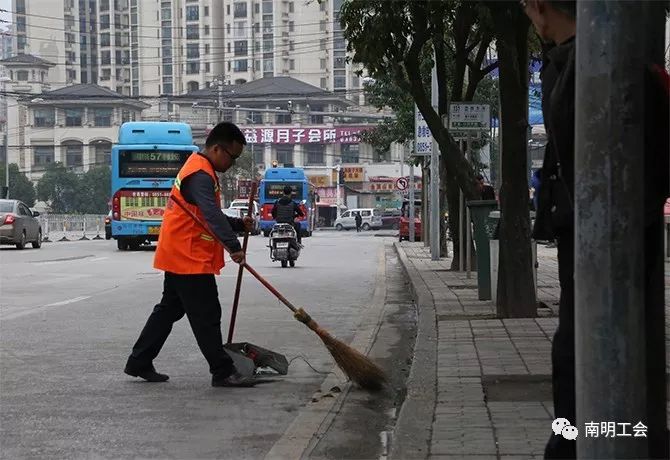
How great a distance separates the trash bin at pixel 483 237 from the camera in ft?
43.5

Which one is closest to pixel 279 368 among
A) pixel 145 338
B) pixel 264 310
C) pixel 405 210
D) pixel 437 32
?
pixel 145 338

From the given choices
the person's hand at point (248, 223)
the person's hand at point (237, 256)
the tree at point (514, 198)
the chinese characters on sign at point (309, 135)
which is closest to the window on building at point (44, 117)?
the chinese characters on sign at point (309, 135)

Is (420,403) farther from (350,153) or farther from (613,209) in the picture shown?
(350,153)

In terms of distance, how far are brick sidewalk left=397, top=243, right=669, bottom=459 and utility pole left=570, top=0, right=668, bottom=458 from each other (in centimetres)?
220

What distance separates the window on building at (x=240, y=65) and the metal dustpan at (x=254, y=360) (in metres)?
104

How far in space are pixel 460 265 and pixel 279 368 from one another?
11835mm

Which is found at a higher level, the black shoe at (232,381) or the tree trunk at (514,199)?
the tree trunk at (514,199)

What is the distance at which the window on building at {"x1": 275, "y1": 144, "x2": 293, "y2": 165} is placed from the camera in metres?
95.0

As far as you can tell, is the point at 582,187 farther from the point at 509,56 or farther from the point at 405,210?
the point at 405,210

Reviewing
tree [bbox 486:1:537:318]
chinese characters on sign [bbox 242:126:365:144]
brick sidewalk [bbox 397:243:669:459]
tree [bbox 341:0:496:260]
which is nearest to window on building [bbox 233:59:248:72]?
chinese characters on sign [bbox 242:126:365:144]

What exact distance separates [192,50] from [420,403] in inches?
4114

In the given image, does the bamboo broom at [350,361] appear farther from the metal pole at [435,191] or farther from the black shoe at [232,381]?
the metal pole at [435,191]

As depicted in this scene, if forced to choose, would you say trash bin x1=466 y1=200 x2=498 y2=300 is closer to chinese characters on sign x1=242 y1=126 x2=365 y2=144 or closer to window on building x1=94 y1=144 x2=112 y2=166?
chinese characters on sign x1=242 y1=126 x2=365 y2=144

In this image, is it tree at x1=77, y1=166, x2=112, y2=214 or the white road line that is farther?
tree at x1=77, y1=166, x2=112, y2=214
